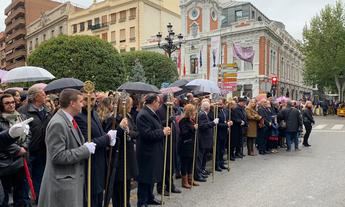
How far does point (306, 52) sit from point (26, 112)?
41079 millimetres

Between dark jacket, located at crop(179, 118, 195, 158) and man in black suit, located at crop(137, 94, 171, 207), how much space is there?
1572 millimetres

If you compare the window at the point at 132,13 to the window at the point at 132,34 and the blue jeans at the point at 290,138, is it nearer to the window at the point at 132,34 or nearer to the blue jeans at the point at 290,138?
the window at the point at 132,34

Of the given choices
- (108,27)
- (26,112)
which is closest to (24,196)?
(26,112)

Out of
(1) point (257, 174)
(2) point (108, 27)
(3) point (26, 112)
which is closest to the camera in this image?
(3) point (26, 112)

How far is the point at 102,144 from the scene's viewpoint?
4.70 meters

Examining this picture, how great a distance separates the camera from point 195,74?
5375cm

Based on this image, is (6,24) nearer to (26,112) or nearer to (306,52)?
(306,52)

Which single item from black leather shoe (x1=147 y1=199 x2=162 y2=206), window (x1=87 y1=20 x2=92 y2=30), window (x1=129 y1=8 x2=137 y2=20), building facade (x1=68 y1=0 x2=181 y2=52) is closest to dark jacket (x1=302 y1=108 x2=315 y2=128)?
black leather shoe (x1=147 y1=199 x2=162 y2=206)

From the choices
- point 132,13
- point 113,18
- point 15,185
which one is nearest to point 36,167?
point 15,185

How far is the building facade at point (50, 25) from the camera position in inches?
2746

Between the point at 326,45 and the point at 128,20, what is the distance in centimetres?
3038

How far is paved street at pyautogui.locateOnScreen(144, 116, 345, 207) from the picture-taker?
690cm

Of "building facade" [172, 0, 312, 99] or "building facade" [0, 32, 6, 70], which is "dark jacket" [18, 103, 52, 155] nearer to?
"building facade" [172, 0, 312, 99]

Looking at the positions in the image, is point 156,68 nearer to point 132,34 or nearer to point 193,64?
point 193,64
